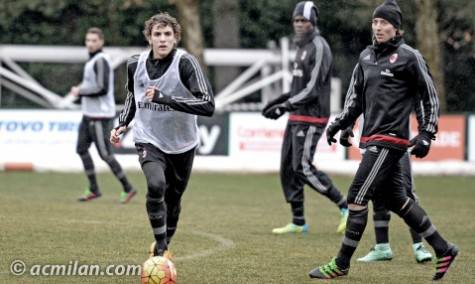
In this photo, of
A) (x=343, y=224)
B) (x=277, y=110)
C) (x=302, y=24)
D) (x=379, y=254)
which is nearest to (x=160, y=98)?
(x=379, y=254)

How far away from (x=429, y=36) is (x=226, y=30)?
20.7ft

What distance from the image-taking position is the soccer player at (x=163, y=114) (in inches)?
362

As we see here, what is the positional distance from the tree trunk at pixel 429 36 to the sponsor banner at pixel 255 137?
6.63 m

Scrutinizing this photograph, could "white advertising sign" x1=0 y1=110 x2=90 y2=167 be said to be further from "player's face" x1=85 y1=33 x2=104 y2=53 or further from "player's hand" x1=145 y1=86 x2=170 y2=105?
"player's hand" x1=145 y1=86 x2=170 y2=105

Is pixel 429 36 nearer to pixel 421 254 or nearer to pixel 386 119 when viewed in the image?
pixel 421 254

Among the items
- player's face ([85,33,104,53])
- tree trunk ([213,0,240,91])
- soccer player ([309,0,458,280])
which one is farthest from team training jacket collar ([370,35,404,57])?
tree trunk ([213,0,240,91])

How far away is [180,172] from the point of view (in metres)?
9.64

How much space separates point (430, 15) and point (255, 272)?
1853 cm

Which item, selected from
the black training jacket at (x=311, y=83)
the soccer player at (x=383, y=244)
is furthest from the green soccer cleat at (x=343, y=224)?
the soccer player at (x=383, y=244)

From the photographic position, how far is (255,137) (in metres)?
21.4

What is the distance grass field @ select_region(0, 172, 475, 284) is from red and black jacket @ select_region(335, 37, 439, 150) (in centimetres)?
120

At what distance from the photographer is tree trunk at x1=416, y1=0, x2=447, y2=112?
1056 inches

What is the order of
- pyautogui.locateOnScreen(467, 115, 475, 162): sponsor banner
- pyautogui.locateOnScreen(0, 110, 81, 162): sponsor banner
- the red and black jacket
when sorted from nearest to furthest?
the red and black jacket, pyautogui.locateOnScreen(0, 110, 81, 162): sponsor banner, pyautogui.locateOnScreen(467, 115, 475, 162): sponsor banner

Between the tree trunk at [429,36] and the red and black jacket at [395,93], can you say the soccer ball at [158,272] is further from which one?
the tree trunk at [429,36]
